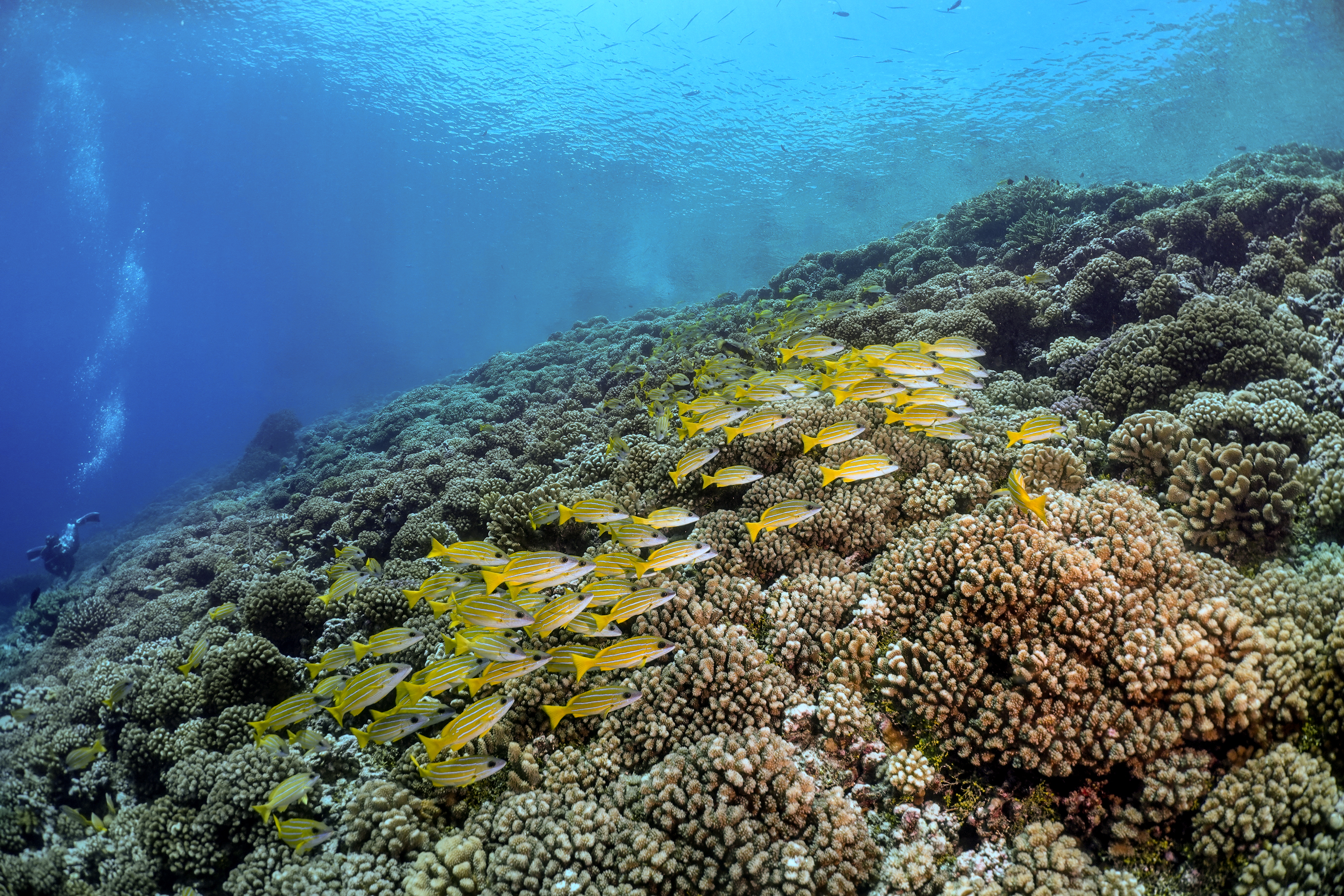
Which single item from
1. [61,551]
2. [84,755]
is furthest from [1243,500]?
[61,551]

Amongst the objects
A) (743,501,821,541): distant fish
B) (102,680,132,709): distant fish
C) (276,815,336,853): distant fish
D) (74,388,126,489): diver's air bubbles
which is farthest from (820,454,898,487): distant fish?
(74,388,126,489): diver's air bubbles

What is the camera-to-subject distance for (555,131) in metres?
67.4

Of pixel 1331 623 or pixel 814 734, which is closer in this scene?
pixel 1331 623

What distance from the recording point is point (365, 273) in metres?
118

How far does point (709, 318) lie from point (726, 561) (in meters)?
14.8

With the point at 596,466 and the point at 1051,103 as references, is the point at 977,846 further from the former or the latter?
the point at 1051,103

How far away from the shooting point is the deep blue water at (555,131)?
157 ft

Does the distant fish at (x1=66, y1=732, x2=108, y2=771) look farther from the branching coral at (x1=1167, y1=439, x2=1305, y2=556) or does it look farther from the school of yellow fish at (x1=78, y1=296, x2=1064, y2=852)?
the branching coral at (x1=1167, y1=439, x2=1305, y2=556)

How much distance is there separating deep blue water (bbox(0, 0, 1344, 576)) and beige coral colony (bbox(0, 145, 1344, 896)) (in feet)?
190

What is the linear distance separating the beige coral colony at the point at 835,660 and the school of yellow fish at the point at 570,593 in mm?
35

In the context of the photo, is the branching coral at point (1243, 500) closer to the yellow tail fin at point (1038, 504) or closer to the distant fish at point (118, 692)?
the yellow tail fin at point (1038, 504)

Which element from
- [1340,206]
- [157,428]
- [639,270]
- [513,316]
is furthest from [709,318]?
[157,428]

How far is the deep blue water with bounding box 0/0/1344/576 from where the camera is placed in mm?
47844

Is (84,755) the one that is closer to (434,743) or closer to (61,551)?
(434,743)
